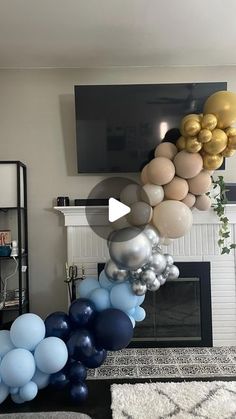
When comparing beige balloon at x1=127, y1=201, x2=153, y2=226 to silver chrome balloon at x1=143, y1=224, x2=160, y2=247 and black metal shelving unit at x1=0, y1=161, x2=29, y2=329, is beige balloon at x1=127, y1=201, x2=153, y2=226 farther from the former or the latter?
black metal shelving unit at x1=0, y1=161, x2=29, y2=329

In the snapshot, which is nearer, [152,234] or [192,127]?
[152,234]

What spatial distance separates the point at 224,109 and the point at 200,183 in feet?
1.69

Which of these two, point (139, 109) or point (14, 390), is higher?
point (139, 109)

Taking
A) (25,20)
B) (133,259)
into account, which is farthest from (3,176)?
(133,259)

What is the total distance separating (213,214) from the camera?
2.81 m

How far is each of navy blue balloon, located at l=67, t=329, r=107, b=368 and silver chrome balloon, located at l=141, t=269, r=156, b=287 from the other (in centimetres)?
44

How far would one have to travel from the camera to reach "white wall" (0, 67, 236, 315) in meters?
2.92

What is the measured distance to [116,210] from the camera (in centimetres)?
255

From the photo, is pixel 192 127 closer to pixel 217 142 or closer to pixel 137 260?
pixel 217 142

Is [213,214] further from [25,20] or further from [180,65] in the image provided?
[25,20]

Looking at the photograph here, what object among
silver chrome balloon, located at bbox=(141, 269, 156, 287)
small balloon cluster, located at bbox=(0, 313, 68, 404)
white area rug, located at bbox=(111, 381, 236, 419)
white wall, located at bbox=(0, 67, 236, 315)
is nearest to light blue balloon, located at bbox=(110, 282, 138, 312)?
silver chrome balloon, located at bbox=(141, 269, 156, 287)

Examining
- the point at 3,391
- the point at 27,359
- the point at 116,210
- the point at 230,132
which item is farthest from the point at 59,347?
the point at 230,132

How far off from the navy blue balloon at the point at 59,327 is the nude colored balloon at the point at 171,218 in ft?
2.77

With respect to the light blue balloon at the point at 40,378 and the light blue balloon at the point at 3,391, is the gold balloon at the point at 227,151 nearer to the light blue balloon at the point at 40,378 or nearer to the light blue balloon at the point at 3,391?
the light blue balloon at the point at 40,378
